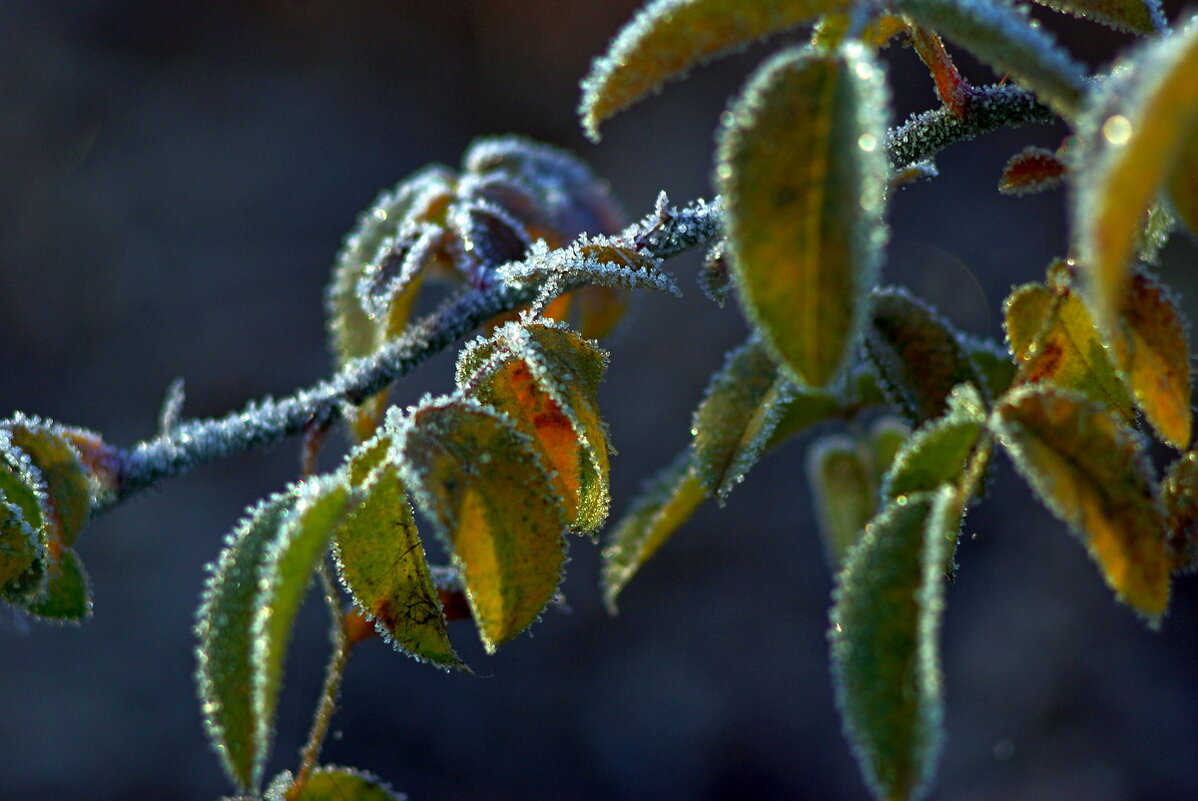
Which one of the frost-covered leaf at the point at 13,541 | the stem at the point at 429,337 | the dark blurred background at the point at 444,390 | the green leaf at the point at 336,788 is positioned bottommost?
the green leaf at the point at 336,788

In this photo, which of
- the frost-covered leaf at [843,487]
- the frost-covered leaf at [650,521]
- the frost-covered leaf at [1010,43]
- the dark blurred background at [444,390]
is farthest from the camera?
the dark blurred background at [444,390]

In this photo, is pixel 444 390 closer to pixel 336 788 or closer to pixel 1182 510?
pixel 336 788

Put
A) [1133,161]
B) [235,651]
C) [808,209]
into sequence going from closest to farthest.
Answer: [1133,161] → [808,209] → [235,651]

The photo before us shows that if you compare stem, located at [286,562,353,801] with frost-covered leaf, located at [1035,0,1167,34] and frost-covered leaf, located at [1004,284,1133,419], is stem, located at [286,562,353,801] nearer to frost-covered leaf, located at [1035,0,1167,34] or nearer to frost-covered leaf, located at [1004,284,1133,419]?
frost-covered leaf, located at [1004,284,1133,419]

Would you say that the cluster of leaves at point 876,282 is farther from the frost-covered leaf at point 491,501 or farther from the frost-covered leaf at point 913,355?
the frost-covered leaf at point 491,501

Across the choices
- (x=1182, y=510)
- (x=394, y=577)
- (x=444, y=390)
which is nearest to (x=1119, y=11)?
(x=1182, y=510)

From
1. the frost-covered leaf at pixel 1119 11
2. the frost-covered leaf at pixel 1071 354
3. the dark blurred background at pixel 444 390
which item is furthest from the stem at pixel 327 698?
the dark blurred background at pixel 444 390
